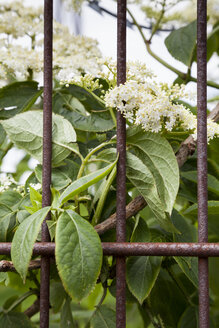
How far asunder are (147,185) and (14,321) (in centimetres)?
30

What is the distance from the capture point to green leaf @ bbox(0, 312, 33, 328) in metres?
0.59

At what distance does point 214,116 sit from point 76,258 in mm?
296

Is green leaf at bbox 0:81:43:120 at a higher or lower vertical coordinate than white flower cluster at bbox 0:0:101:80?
lower

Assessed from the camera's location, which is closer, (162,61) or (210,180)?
(210,180)

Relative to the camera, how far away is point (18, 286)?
729mm

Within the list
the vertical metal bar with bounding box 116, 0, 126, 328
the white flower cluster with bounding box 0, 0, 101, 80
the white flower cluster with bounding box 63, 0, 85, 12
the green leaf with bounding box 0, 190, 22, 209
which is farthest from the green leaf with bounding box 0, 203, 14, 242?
the white flower cluster with bounding box 63, 0, 85, 12

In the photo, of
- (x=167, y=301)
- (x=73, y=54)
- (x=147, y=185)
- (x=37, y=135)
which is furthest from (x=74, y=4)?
(x=167, y=301)

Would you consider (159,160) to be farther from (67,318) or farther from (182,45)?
(182,45)

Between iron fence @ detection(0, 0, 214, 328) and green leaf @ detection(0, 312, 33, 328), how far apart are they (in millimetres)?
145

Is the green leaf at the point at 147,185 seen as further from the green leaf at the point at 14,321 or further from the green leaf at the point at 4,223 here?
the green leaf at the point at 14,321

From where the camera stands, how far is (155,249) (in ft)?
1.43

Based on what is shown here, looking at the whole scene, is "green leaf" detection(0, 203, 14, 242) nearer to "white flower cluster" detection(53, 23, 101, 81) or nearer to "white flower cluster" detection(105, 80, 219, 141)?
"white flower cluster" detection(105, 80, 219, 141)

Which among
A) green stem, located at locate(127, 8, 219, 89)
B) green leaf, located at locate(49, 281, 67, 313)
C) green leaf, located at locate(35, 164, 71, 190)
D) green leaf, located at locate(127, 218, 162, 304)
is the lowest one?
green leaf, located at locate(49, 281, 67, 313)

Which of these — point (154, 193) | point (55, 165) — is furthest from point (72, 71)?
point (154, 193)
